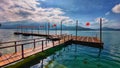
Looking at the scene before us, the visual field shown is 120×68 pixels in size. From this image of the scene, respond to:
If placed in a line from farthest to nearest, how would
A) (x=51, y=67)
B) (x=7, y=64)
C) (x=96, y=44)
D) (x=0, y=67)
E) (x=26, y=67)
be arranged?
1. (x=96, y=44)
2. (x=51, y=67)
3. (x=26, y=67)
4. (x=7, y=64)
5. (x=0, y=67)

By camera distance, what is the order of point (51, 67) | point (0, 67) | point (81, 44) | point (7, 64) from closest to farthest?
point (0, 67) → point (7, 64) → point (51, 67) → point (81, 44)

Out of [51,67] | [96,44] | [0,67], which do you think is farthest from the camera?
[96,44]

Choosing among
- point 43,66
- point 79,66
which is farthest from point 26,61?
point 79,66

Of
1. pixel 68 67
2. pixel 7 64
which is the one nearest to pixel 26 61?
pixel 7 64

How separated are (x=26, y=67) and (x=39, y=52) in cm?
261

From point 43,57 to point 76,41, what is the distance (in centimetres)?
1151

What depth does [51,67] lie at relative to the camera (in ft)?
31.9

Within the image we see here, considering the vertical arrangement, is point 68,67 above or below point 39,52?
below

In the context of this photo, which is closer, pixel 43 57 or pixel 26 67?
pixel 26 67

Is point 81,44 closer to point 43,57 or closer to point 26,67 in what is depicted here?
point 43,57

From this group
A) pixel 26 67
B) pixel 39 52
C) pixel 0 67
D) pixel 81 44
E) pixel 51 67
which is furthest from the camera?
pixel 81 44

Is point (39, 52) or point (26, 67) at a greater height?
point (39, 52)

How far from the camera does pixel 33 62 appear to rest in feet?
33.9

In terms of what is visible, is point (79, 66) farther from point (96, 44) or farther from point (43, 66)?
point (96, 44)
